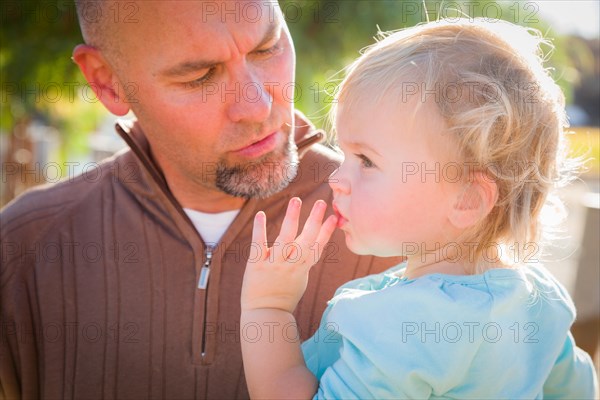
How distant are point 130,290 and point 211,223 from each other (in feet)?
1.16

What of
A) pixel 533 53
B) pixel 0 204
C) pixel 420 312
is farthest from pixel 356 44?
pixel 0 204

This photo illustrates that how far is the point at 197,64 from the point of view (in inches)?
83.7

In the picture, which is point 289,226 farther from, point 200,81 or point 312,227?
point 200,81

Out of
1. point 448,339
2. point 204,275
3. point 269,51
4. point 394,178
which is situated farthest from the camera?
point 269,51

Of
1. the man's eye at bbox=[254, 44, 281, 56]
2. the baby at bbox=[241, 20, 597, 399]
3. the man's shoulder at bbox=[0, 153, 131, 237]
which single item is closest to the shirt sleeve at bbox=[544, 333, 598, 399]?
the baby at bbox=[241, 20, 597, 399]

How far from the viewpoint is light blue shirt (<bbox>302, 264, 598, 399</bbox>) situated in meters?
1.35

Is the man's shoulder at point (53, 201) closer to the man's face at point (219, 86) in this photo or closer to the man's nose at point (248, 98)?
the man's face at point (219, 86)

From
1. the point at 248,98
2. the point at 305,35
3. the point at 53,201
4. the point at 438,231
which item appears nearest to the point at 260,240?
the point at 438,231

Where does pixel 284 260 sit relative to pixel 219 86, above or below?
below

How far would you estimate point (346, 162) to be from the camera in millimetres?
1548

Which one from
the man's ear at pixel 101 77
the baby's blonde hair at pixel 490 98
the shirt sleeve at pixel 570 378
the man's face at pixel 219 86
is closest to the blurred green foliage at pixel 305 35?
the man's ear at pixel 101 77

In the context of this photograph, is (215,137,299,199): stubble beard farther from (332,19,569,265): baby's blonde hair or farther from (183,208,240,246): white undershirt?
(332,19,569,265): baby's blonde hair

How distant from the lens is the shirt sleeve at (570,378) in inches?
64.1

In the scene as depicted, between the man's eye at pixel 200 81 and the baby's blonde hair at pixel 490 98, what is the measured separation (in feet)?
2.36
